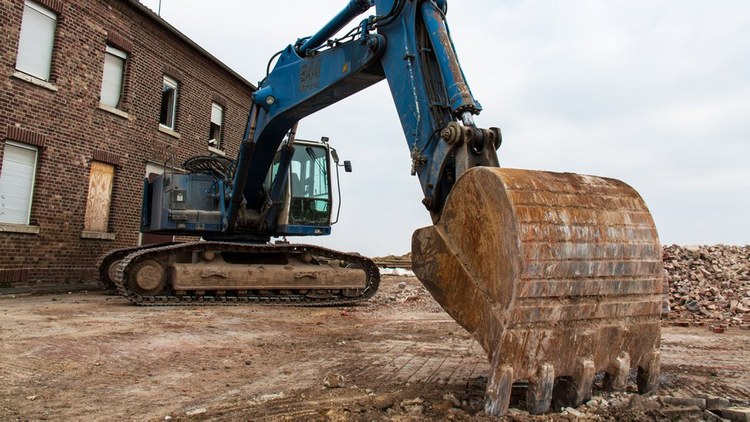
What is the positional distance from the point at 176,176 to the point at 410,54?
6.44 metres

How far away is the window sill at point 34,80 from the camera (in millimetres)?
10500

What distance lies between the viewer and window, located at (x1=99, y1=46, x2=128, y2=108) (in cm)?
1281

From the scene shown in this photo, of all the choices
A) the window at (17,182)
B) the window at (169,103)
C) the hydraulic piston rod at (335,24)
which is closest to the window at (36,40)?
the window at (17,182)

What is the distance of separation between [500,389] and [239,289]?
265 inches

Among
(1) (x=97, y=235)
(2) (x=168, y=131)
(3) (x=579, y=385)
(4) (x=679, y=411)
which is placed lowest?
(4) (x=679, y=411)

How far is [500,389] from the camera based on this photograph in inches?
109

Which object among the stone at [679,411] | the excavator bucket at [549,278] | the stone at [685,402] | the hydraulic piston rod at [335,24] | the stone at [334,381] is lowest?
the stone at [334,381]

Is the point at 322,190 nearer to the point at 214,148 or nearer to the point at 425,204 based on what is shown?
the point at 425,204

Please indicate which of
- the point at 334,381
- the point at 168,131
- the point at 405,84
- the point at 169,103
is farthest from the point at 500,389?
the point at 169,103

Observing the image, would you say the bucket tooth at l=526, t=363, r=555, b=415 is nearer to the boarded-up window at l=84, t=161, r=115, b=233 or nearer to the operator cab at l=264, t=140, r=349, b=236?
the operator cab at l=264, t=140, r=349, b=236

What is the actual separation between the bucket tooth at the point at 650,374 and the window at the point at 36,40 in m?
11.8

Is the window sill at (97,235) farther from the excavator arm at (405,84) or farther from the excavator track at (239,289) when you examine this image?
the excavator arm at (405,84)

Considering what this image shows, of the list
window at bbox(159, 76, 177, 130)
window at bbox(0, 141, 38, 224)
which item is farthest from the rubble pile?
window at bbox(159, 76, 177, 130)

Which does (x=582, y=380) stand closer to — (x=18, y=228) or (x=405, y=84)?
(x=405, y=84)
